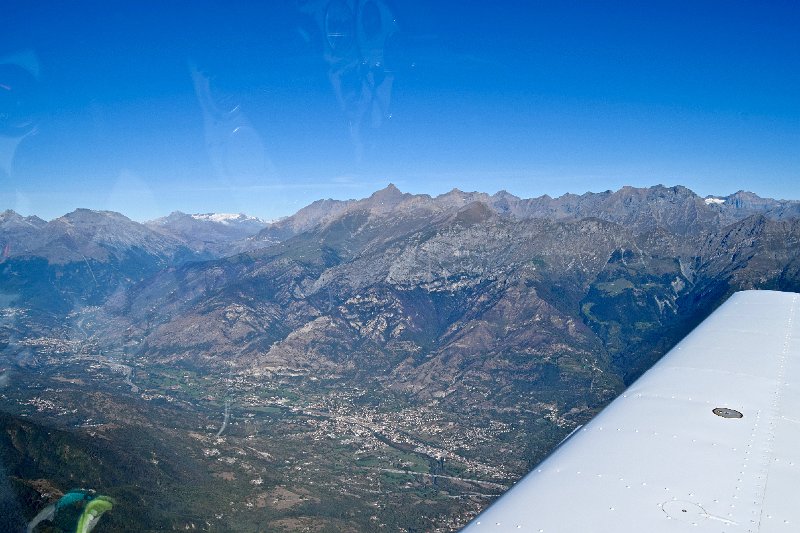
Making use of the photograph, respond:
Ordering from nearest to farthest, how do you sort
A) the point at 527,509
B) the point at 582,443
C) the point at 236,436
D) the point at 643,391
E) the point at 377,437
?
the point at 527,509 < the point at 582,443 < the point at 643,391 < the point at 236,436 < the point at 377,437

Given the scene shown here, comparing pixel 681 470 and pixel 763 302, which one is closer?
pixel 681 470

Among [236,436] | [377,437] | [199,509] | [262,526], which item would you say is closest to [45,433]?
[199,509]

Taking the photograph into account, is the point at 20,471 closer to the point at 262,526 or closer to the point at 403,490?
the point at 262,526

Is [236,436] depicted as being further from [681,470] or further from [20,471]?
[681,470]

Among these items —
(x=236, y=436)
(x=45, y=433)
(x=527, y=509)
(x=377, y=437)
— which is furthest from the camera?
(x=377, y=437)

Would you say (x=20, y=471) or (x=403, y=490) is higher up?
(x=20, y=471)

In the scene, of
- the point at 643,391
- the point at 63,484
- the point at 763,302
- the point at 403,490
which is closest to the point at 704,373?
the point at 643,391

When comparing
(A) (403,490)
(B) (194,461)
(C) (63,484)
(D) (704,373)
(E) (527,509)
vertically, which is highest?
(D) (704,373)
